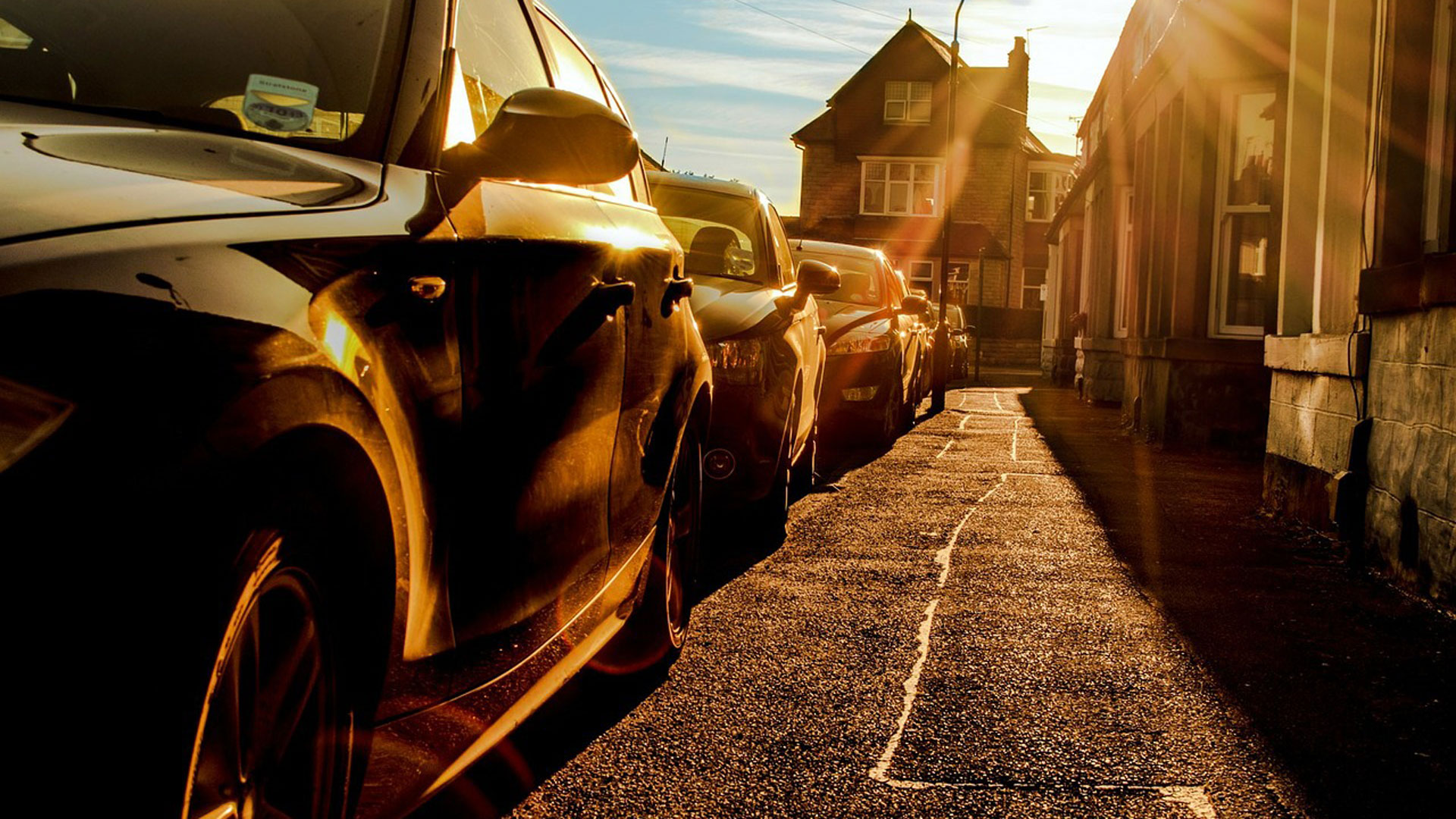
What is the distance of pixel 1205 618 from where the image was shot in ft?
17.8

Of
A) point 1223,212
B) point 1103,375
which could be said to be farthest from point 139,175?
point 1103,375

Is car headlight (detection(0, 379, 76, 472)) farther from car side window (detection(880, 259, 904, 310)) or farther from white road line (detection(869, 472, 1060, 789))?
car side window (detection(880, 259, 904, 310))

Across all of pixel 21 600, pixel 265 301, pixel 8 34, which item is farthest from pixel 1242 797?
pixel 8 34

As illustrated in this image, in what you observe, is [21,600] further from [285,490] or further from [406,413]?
[406,413]

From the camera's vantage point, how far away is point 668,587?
4.34 metres

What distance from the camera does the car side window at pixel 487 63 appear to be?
2.98m

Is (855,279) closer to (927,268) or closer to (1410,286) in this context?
(1410,286)

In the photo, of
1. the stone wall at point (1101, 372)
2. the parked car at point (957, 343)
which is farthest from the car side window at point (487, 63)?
the parked car at point (957, 343)

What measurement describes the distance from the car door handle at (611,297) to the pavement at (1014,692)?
44.1 inches

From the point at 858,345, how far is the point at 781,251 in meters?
4.39

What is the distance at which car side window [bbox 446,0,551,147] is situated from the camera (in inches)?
117


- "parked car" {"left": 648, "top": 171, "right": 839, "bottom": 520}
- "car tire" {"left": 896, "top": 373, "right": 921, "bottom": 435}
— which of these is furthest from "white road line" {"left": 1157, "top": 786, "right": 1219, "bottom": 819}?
"car tire" {"left": 896, "top": 373, "right": 921, "bottom": 435}

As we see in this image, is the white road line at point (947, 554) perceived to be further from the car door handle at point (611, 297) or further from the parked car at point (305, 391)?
the car door handle at point (611, 297)

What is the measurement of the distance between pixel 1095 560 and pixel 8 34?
207 inches
